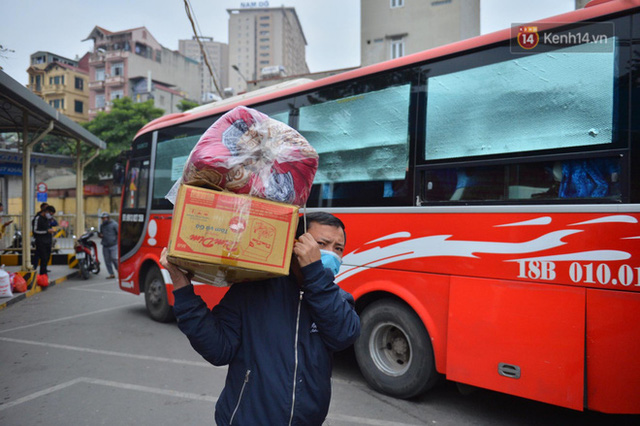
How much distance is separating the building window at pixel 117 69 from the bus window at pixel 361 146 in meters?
54.9

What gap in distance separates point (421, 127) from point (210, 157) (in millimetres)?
2822

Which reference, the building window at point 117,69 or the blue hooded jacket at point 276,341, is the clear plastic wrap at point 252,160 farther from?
the building window at point 117,69

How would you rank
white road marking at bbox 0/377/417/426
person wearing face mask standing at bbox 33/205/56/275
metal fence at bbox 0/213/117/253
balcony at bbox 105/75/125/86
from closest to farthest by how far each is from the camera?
white road marking at bbox 0/377/417/426
person wearing face mask standing at bbox 33/205/56/275
metal fence at bbox 0/213/117/253
balcony at bbox 105/75/125/86

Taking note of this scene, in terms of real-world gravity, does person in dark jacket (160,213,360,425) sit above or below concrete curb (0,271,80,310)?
above

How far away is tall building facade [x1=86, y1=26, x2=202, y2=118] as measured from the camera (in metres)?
51.7

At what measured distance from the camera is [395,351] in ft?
13.9

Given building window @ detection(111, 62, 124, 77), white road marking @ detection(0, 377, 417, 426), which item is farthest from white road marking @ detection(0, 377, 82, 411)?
building window @ detection(111, 62, 124, 77)

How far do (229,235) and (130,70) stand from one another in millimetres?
57158

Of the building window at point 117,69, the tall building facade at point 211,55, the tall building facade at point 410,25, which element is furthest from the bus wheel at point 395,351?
the tall building facade at point 211,55

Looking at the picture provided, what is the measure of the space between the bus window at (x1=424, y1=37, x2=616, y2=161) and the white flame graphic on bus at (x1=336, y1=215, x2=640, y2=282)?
628 millimetres

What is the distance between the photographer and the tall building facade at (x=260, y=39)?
12556 cm

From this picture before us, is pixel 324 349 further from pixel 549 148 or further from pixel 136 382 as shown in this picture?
pixel 136 382

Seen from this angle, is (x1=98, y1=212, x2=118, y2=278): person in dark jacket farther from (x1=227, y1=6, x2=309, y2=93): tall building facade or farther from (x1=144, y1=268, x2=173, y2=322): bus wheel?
(x1=227, y1=6, x2=309, y2=93): tall building facade

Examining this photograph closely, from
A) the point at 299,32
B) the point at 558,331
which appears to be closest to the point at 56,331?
the point at 558,331
